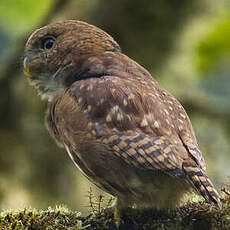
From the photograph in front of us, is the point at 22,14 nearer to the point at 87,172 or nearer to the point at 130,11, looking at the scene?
the point at 130,11

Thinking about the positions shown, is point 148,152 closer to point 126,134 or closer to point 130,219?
point 126,134

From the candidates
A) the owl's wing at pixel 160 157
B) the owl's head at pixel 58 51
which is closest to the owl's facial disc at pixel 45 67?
the owl's head at pixel 58 51

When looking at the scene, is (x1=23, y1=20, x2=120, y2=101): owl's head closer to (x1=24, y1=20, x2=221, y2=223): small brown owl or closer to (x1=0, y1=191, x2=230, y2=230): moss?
(x1=24, y1=20, x2=221, y2=223): small brown owl

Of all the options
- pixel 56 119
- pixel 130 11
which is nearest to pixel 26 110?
pixel 130 11

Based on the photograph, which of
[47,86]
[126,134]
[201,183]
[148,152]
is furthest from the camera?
[47,86]

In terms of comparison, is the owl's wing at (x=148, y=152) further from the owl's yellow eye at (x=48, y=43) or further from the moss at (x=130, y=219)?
the owl's yellow eye at (x=48, y=43)

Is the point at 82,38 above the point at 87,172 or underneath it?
above

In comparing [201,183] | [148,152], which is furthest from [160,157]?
[201,183]
